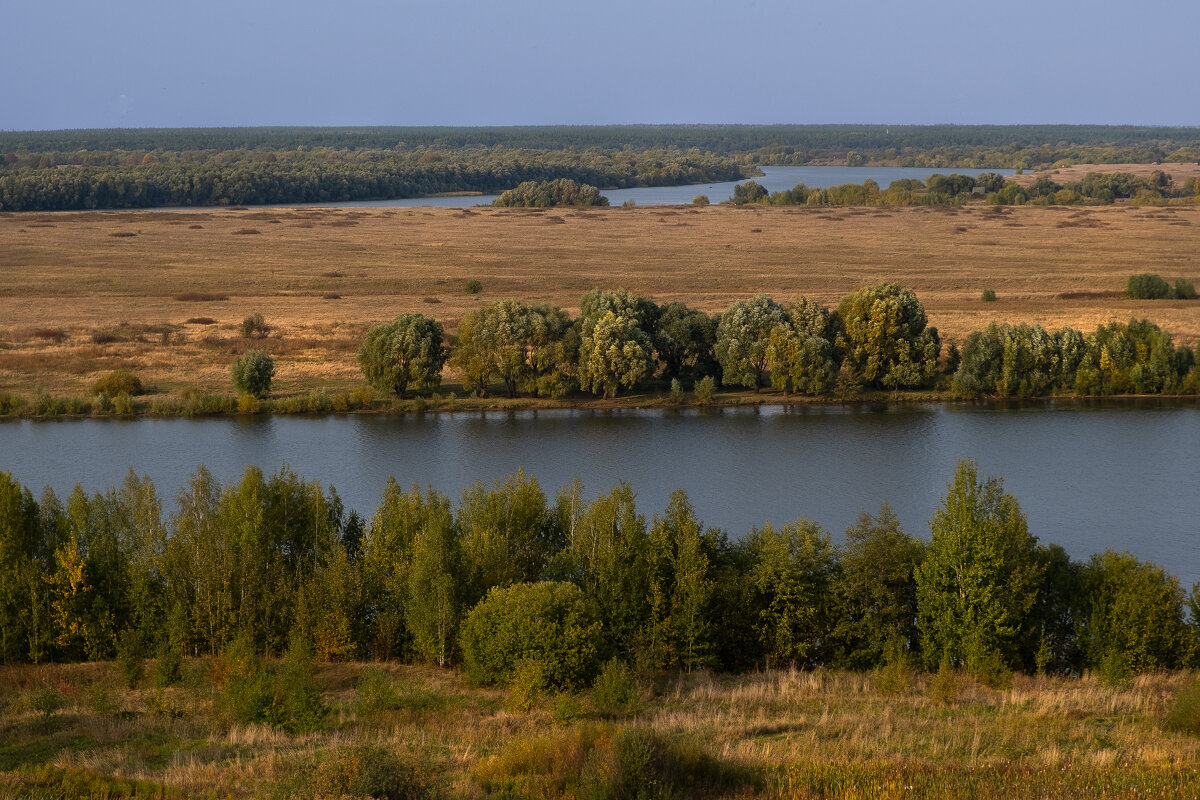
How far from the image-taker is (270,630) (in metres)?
19.7

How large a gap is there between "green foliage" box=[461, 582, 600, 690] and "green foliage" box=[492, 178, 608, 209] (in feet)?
329

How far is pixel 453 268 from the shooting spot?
68375 mm

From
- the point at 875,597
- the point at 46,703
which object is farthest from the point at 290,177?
the point at 46,703

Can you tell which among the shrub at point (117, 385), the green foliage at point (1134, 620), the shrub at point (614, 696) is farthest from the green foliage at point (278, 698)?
the shrub at point (117, 385)

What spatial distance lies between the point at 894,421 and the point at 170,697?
81.4 ft

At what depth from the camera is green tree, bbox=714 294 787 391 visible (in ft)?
129

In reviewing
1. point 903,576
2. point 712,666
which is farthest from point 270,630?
point 903,576

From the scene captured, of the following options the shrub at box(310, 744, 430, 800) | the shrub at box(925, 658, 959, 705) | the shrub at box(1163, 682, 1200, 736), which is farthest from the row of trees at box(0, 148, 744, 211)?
the shrub at box(1163, 682, 1200, 736)

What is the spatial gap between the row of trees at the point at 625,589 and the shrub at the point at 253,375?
59.0 feet

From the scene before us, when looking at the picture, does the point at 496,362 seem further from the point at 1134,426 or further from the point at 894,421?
the point at 1134,426

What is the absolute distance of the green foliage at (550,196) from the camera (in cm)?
11762

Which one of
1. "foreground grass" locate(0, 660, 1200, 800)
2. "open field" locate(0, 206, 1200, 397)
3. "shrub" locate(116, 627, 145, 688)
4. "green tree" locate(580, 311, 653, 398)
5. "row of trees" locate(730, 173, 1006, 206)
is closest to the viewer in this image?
"foreground grass" locate(0, 660, 1200, 800)

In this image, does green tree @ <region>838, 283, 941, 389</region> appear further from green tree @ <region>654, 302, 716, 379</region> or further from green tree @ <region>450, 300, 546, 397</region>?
green tree @ <region>450, 300, 546, 397</region>

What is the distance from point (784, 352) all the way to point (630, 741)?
28498 mm
